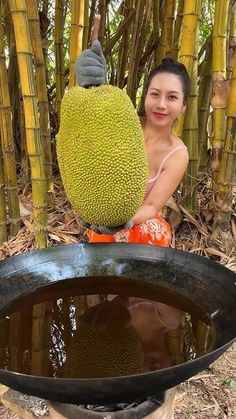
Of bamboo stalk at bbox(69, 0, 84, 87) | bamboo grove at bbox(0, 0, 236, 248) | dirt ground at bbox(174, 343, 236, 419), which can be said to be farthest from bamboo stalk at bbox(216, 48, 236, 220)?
dirt ground at bbox(174, 343, 236, 419)

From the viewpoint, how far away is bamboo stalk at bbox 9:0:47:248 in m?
1.39

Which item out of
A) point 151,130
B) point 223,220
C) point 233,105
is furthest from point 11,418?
point 233,105

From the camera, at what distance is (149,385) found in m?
0.68

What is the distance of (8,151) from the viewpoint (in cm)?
183

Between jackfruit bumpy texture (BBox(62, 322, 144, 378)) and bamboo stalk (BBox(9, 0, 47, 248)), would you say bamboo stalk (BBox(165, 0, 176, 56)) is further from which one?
jackfruit bumpy texture (BBox(62, 322, 144, 378))

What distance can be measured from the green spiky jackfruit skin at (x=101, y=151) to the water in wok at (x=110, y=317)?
11 cm

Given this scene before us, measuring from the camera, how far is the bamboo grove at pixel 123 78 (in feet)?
5.07

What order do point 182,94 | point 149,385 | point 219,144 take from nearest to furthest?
1. point 149,385
2. point 182,94
3. point 219,144

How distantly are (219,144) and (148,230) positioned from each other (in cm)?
52

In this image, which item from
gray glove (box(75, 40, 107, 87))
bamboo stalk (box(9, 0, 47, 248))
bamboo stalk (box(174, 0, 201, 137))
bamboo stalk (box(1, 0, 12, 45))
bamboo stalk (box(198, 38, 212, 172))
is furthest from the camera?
bamboo stalk (box(198, 38, 212, 172))

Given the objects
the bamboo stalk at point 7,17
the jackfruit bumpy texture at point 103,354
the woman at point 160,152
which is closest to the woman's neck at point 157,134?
the woman at point 160,152

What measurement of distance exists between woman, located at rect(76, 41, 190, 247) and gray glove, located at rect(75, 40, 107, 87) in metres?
0.49

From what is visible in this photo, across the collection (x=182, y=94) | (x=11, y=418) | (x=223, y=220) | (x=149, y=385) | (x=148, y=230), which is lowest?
(x=11, y=418)

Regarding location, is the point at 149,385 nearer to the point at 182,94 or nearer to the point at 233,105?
the point at 182,94
